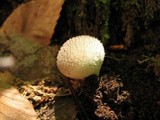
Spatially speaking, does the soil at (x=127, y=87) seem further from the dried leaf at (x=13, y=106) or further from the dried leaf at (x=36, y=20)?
the dried leaf at (x=36, y=20)

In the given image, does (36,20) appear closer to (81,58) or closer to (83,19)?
(83,19)

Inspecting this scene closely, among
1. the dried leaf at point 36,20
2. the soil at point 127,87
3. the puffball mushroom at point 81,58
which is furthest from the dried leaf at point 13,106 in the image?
the dried leaf at point 36,20

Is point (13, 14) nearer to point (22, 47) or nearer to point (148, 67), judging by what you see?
point (22, 47)

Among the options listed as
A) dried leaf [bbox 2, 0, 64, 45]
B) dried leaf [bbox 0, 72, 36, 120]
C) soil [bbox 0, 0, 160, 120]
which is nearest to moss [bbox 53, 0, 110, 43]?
dried leaf [bbox 2, 0, 64, 45]

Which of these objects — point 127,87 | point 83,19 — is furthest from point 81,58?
point 83,19

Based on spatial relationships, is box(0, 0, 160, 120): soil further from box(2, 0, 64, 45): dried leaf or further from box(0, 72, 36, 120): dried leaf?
box(2, 0, 64, 45): dried leaf
